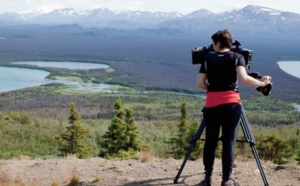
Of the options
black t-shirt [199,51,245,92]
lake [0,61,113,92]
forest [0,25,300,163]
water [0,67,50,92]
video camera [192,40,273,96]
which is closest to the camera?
black t-shirt [199,51,245,92]

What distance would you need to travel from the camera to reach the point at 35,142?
3325 cm

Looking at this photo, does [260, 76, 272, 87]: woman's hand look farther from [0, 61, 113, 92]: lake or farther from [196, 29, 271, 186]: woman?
[0, 61, 113, 92]: lake

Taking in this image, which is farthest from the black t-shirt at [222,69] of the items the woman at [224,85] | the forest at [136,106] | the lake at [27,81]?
the lake at [27,81]

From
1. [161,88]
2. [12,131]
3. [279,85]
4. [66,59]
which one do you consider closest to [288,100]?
[279,85]

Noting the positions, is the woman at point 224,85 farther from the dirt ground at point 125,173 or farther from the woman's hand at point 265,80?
the dirt ground at point 125,173

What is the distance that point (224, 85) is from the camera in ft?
16.7

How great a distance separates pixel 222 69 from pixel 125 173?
2.82 meters

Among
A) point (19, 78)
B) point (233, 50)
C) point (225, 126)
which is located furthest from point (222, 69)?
point (19, 78)

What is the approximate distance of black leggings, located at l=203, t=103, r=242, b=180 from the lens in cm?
514

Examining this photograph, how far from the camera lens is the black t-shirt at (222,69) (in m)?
5.01

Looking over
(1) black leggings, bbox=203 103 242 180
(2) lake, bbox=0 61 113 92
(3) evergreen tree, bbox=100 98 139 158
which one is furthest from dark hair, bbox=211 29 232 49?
(2) lake, bbox=0 61 113 92

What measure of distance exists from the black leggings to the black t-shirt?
0.79ft

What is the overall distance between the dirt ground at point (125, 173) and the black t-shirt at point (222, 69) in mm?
1643

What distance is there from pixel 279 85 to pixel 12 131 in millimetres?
97421
